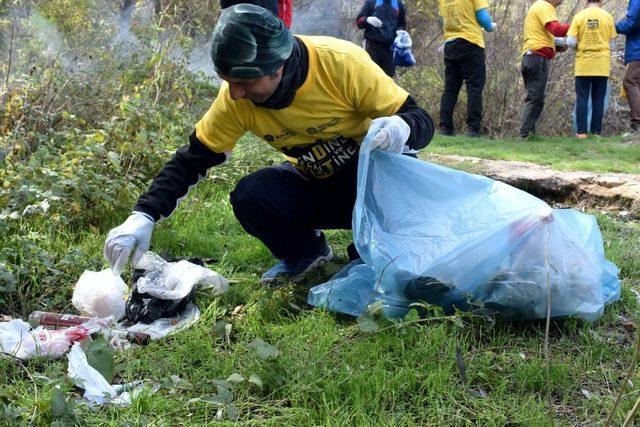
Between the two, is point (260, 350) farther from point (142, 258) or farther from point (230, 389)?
point (142, 258)

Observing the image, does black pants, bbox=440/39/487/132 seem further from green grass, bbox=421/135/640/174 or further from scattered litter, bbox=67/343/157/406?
scattered litter, bbox=67/343/157/406

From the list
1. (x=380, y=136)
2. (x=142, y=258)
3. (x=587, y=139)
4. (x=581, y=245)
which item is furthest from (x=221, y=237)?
(x=587, y=139)

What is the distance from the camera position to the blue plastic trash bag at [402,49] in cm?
666

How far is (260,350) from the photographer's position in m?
1.73

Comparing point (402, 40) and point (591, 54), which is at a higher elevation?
point (402, 40)

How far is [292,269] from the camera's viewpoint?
2.61 meters

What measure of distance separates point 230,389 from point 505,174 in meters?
2.92

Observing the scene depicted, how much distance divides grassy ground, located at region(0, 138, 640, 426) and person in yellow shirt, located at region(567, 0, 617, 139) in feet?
17.5

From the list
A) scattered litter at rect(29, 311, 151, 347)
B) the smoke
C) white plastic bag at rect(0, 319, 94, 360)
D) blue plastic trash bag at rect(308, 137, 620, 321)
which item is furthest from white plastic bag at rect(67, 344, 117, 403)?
the smoke

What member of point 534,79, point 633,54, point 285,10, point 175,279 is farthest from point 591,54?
point 175,279

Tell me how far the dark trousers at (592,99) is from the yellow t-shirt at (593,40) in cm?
14

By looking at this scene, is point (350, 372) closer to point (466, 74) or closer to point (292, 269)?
point (292, 269)

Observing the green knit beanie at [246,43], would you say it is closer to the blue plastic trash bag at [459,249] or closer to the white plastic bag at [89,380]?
the blue plastic trash bag at [459,249]

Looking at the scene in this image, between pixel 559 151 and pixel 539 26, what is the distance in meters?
1.59
